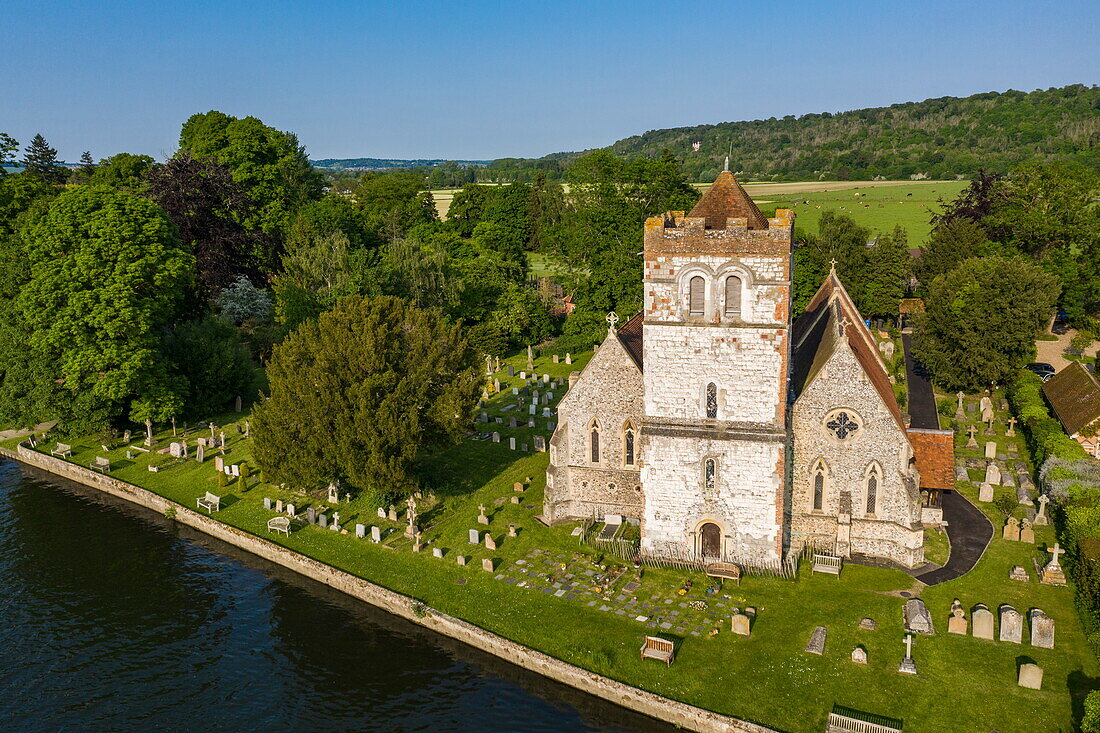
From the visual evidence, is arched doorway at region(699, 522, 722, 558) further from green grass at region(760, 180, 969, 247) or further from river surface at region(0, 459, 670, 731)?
green grass at region(760, 180, 969, 247)

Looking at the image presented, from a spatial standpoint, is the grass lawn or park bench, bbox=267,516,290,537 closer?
the grass lawn

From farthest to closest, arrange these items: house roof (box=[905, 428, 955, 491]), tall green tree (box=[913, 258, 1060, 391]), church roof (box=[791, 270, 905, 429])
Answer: tall green tree (box=[913, 258, 1060, 391]) → house roof (box=[905, 428, 955, 491]) → church roof (box=[791, 270, 905, 429])

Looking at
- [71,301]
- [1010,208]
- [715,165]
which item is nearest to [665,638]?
[71,301]

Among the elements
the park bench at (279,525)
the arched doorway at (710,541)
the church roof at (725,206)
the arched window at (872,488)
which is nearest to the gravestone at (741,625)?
the arched doorway at (710,541)

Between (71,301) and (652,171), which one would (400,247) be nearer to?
(652,171)

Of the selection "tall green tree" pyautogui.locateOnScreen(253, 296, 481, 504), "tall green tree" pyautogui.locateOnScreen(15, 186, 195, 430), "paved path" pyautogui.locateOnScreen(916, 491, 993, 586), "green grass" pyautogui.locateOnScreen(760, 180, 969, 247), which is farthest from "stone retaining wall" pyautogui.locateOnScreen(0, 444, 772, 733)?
"green grass" pyautogui.locateOnScreen(760, 180, 969, 247)

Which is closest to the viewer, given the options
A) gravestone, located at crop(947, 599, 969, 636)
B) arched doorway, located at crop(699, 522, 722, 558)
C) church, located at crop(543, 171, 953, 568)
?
gravestone, located at crop(947, 599, 969, 636)

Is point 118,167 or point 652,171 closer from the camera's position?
point 652,171
